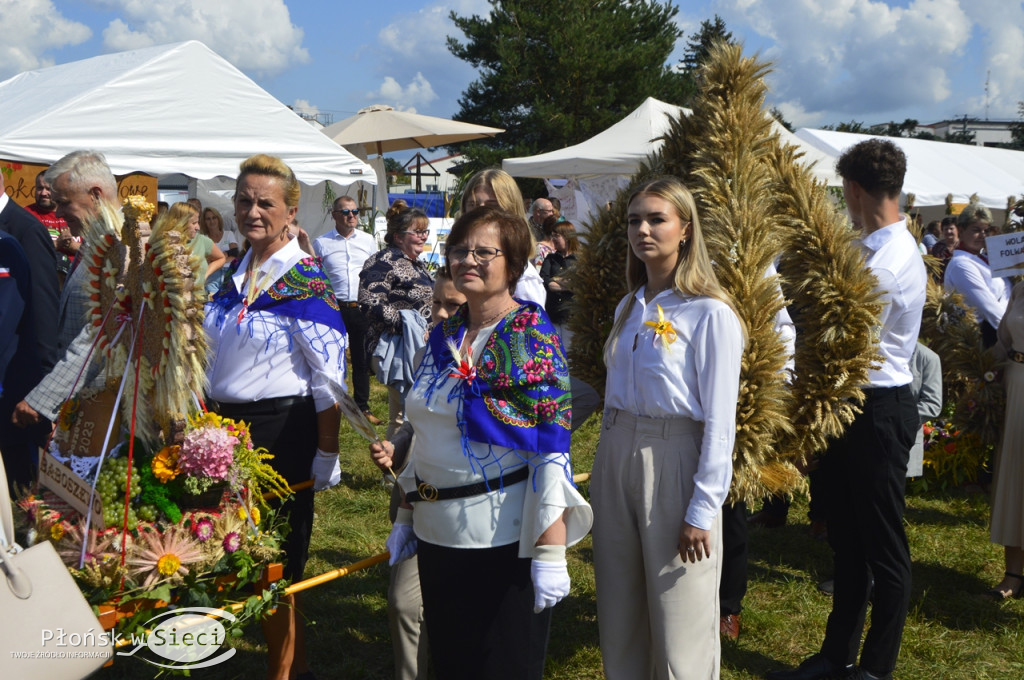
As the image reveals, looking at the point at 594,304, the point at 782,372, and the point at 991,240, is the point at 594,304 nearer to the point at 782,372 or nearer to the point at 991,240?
the point at 782,372

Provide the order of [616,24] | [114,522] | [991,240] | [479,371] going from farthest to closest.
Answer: [616,24]
[991,240]
[114,522]
[479,371]

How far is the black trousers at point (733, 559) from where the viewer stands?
383cm

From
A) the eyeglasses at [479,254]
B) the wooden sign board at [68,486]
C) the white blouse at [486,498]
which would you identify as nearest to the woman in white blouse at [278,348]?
the wooden sign board at [68,486]

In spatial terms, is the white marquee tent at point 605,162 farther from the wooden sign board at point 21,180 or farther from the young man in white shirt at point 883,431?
the young man in white shirt at point 883,431

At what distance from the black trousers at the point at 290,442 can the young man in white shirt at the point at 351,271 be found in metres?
4.55

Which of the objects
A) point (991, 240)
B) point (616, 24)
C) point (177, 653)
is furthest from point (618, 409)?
point (616, 24)

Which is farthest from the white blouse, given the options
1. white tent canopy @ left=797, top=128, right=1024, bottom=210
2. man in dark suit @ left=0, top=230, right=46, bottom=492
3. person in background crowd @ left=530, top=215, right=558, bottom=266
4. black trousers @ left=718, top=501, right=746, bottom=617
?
white tent canopy @ left=797, top=128, right=1024, bottom=210

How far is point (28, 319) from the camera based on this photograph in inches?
149

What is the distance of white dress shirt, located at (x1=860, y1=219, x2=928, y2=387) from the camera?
10.5 feet

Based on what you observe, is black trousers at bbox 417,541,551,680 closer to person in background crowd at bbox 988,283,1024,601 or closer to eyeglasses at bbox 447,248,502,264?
eyeglasses at bbox 447,248,502,264

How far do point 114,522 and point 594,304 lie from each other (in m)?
1.88

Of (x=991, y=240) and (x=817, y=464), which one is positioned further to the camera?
(x=991, y=240)

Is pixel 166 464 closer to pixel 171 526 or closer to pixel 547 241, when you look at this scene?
pixel 171 526

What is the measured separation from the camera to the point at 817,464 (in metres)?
3.65
